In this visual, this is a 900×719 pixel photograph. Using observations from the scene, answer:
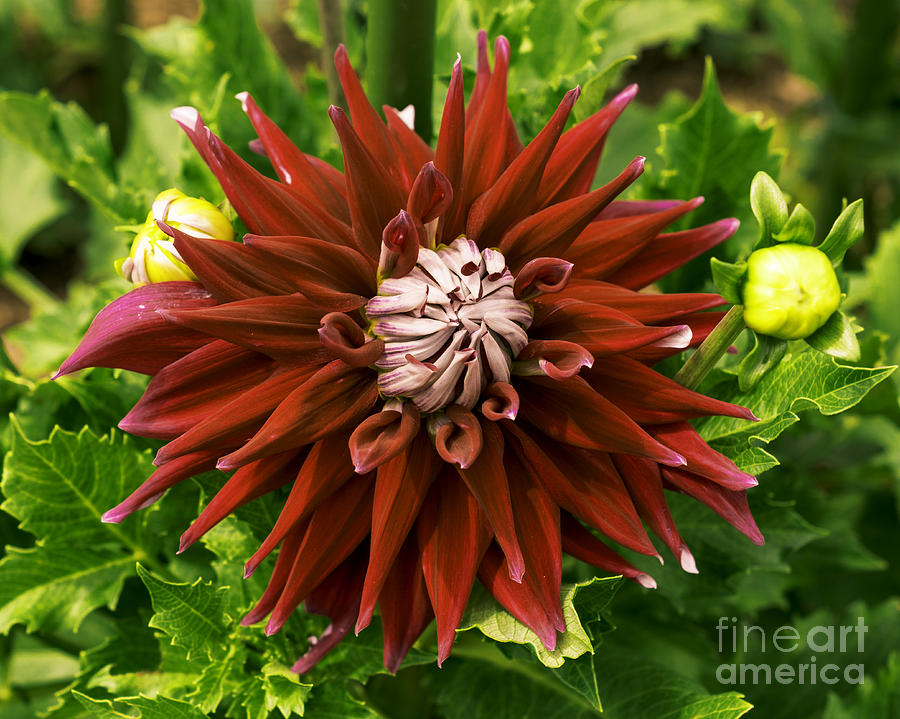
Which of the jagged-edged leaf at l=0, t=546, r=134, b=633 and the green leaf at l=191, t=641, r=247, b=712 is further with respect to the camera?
the jagged-edged leaf at l=0, t=546, r=134, b=633

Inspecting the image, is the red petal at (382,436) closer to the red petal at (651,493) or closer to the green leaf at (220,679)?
the red petal at (651,493)

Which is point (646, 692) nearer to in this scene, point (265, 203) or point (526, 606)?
point (526, 606)

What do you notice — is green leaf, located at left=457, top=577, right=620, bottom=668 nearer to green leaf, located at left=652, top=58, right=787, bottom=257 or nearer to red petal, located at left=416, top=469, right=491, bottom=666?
red petal, located at left=416, top=469, right=491, bottom=666

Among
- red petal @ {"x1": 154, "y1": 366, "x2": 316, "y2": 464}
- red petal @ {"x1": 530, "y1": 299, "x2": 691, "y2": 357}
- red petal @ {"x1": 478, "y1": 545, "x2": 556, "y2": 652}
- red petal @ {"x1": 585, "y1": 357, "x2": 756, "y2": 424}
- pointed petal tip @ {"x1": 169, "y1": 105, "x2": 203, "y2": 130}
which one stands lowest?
red petal @ {"x1": 478, "y1": 545, "x2": 556, "y2": 652}

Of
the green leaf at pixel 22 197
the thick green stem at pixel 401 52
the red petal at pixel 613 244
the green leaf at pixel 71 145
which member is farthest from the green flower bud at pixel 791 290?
the green leaf at pixel 22 197

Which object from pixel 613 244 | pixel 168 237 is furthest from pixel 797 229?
pixel 168 237

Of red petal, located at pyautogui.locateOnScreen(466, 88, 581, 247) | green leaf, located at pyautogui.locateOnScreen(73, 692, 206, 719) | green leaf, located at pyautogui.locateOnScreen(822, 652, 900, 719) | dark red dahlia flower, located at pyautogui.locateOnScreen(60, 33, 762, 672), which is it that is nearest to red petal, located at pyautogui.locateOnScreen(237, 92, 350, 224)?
dark red dahlia flower, located at pyautogui.locateOnScreen(60, 33, 762, 672)
